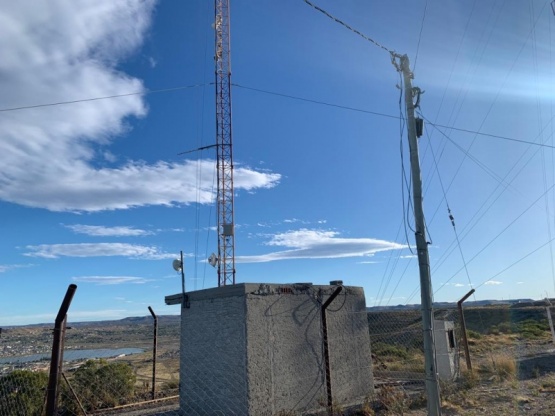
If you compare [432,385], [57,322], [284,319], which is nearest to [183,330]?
[284,319]

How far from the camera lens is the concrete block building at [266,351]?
8.25 metres

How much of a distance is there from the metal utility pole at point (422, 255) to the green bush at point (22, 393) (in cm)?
963

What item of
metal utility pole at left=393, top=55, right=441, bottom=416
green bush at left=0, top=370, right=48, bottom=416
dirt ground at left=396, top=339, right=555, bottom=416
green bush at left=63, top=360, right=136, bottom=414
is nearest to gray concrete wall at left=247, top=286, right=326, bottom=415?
dirt ground at left=396, top=339, right=555, bottom=416

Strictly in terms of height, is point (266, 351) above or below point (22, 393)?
above

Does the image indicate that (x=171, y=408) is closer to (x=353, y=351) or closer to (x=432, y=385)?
(x=353, y=351)

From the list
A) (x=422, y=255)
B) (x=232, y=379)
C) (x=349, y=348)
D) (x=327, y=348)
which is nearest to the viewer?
(x=422, y=255)

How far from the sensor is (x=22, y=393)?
11984 mm

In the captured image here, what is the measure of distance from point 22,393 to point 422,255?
11.1m

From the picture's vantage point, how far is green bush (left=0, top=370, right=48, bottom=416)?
1145 cm

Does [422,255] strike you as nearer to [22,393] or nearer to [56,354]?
[56,354]

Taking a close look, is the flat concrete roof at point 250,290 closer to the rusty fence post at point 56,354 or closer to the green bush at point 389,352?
the rusty fence post at point 56,354

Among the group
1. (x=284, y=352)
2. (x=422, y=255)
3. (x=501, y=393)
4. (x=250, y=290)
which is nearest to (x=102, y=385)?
(x=284, y=352)

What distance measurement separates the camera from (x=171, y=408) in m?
11.1

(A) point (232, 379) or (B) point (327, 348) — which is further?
(B) point (327, 348)
